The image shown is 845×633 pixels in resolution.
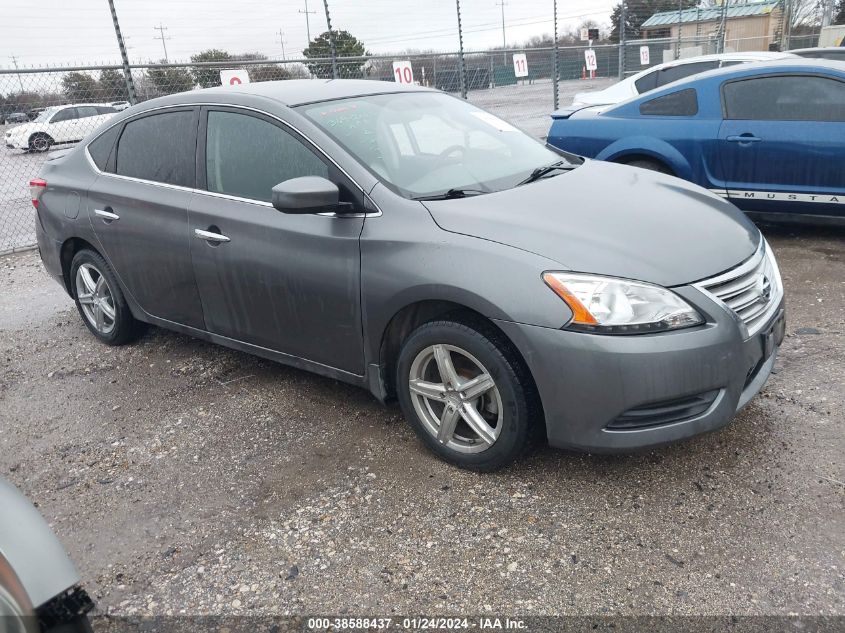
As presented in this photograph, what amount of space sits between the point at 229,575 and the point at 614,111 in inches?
217

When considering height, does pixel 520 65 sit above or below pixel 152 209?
above

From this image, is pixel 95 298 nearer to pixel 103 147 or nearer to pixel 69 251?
pixel 69 251

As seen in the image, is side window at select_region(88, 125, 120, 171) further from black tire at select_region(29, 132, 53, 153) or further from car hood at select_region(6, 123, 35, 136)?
black tire at select_region(29, 132, 53, 153)

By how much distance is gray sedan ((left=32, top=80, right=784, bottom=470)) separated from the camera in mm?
2607

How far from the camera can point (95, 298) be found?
4.79 metres

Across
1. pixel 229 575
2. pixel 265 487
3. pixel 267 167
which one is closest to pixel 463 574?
pixel 229 575

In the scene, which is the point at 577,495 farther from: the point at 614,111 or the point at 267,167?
the point at 614,111

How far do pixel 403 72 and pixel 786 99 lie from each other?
279 inches

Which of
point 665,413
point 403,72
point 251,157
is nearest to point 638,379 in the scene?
point 665,413

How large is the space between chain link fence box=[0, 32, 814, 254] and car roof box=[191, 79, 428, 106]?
129 cm

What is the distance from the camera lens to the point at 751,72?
5891 mm

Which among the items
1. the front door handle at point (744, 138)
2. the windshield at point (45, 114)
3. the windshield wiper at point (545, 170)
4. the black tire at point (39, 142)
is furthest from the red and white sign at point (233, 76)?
the windshield wiper at point (545, 170)

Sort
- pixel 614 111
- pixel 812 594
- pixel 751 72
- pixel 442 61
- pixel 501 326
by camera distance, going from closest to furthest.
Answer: pixel 812 594
pixel 501 326
pixel 751 72
pixel 614 111
pixel 442 61

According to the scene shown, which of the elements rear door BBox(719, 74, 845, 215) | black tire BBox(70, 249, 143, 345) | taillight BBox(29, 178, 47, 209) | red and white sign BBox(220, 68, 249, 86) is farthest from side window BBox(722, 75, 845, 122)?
red and white sign BBox(220, 68, 249, 86)
